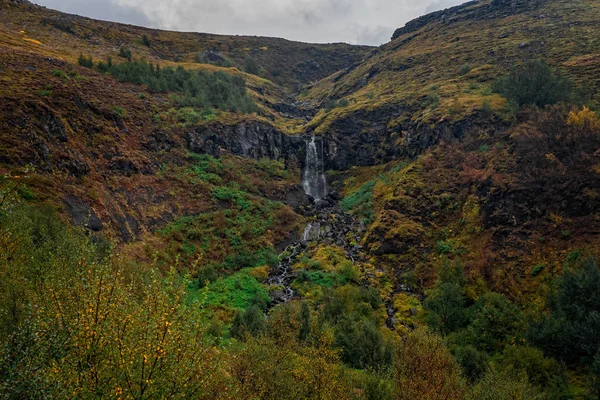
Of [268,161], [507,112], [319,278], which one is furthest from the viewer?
[268,161]

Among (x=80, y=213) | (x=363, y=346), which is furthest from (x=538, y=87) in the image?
(x=80, y=213)

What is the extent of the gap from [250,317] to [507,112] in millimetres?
51412

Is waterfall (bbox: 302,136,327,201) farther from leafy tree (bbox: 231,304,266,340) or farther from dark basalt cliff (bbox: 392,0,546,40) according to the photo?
dark basalt cliff (bbox: 392,0,546,40)

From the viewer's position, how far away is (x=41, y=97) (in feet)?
123

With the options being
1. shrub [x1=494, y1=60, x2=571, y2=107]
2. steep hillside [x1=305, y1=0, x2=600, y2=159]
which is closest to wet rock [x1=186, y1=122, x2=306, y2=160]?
steep hillside [x1=305, y1=0, x2=600, y2=159]

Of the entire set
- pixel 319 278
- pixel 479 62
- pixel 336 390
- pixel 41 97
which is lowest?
pixel 319 278

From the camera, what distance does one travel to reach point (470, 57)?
85.3 metres

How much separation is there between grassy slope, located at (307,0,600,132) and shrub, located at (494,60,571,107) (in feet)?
11.2

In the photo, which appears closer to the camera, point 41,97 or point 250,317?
point 250,317

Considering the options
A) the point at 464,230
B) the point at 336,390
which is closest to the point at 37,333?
the point at 336,390

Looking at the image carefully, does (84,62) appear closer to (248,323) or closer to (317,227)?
(317,227)

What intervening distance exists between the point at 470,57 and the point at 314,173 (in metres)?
53.6

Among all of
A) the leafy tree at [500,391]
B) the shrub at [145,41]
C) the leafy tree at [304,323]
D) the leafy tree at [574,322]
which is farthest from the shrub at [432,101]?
the shrub at [145,41]

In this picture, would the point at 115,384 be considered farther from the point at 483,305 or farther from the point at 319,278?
the point at 319,278
